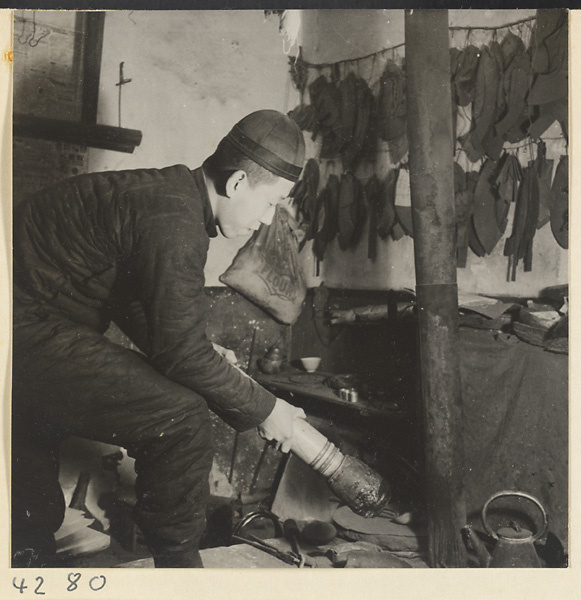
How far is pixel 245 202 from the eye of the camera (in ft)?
6.13

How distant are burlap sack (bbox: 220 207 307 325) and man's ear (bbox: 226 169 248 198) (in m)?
0.17

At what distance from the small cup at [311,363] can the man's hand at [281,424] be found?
1.10 ft

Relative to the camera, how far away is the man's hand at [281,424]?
189 cm

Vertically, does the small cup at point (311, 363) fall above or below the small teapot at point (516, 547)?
above

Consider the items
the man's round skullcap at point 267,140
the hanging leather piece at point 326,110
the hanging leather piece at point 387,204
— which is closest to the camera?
the man's round skullcap at point 267,140

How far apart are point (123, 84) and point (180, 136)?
0.74ft

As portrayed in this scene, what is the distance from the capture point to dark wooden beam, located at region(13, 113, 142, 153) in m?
1.83

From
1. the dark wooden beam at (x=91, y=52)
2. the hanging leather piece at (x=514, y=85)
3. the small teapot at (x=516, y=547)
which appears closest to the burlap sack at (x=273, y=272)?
A: the dark wooden beam at (x=91, y=52)

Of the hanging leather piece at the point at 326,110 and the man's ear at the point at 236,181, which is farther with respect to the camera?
the hanging leather piece at the point at 326,110

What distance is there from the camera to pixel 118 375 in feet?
5.76

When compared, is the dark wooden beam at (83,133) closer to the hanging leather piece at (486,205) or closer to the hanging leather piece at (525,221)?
the hanging leather piece at (486,205)

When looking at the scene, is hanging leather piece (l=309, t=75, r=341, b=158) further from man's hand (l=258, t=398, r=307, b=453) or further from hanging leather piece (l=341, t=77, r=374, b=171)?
man's hand (l=258, t=398, r=307, b=453)

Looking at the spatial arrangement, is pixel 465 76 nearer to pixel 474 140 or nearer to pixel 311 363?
pixel 474 140
